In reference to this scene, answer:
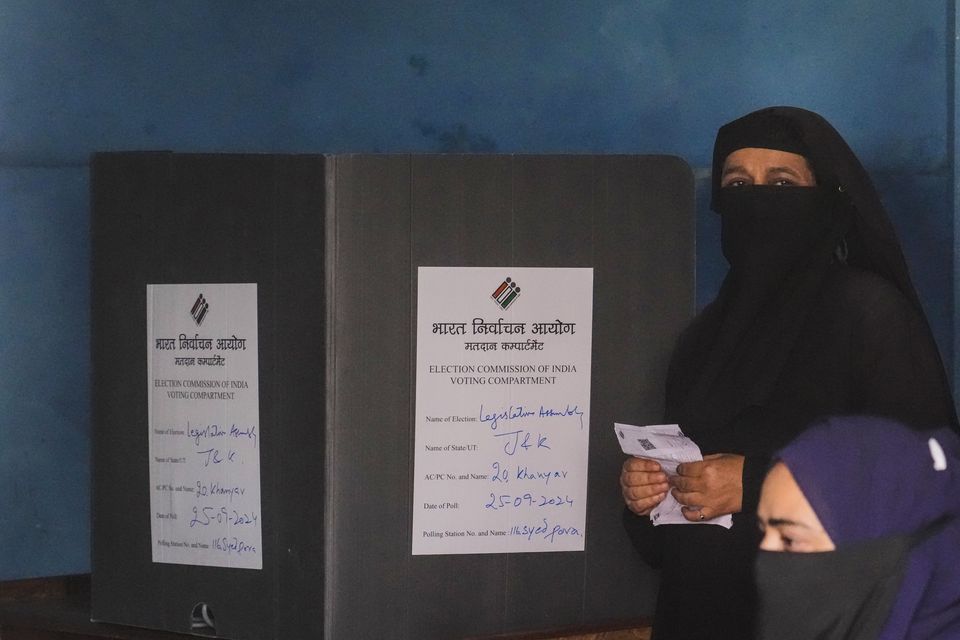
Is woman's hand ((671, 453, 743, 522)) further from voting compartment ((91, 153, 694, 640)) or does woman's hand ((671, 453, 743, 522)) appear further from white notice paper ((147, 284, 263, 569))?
white notice paper ((147, 284, 263, 569))

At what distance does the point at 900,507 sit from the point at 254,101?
1.56 m

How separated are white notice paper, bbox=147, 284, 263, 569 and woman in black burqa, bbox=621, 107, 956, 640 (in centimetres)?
55

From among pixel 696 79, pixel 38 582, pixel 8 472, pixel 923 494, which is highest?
pixel 696 79

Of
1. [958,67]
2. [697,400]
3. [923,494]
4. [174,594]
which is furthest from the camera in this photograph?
[958,67]

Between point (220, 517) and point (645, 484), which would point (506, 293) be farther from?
point (220, 517)

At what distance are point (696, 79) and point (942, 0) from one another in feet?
1.44

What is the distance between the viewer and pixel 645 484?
172 centimetres

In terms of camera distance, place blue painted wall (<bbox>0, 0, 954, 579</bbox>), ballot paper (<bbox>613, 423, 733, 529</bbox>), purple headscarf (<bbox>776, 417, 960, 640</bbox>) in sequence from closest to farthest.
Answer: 1. purple headscarf (<bbox>776, 417, 960, 640</bbox>)
2. ballot paper (<bbox>613, 423, 733, 529</bbox>)
3. blue painted wall (<bbox>0, 0, 954, 579</bbox>)

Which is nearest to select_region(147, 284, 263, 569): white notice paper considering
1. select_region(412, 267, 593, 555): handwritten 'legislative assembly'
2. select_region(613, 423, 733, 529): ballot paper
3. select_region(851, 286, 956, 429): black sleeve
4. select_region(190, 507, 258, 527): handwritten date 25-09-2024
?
select_region(190, 507, 258, 527): handwritten date 25-09-2024

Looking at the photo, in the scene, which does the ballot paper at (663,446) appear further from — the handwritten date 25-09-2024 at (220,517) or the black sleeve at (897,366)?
the handwritten date 25-09-2024 at (220,517)

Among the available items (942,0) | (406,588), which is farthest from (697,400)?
(942,0)

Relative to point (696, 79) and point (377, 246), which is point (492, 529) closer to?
point (377, 246)

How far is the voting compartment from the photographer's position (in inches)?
69.3

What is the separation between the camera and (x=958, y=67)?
84.6 inches
